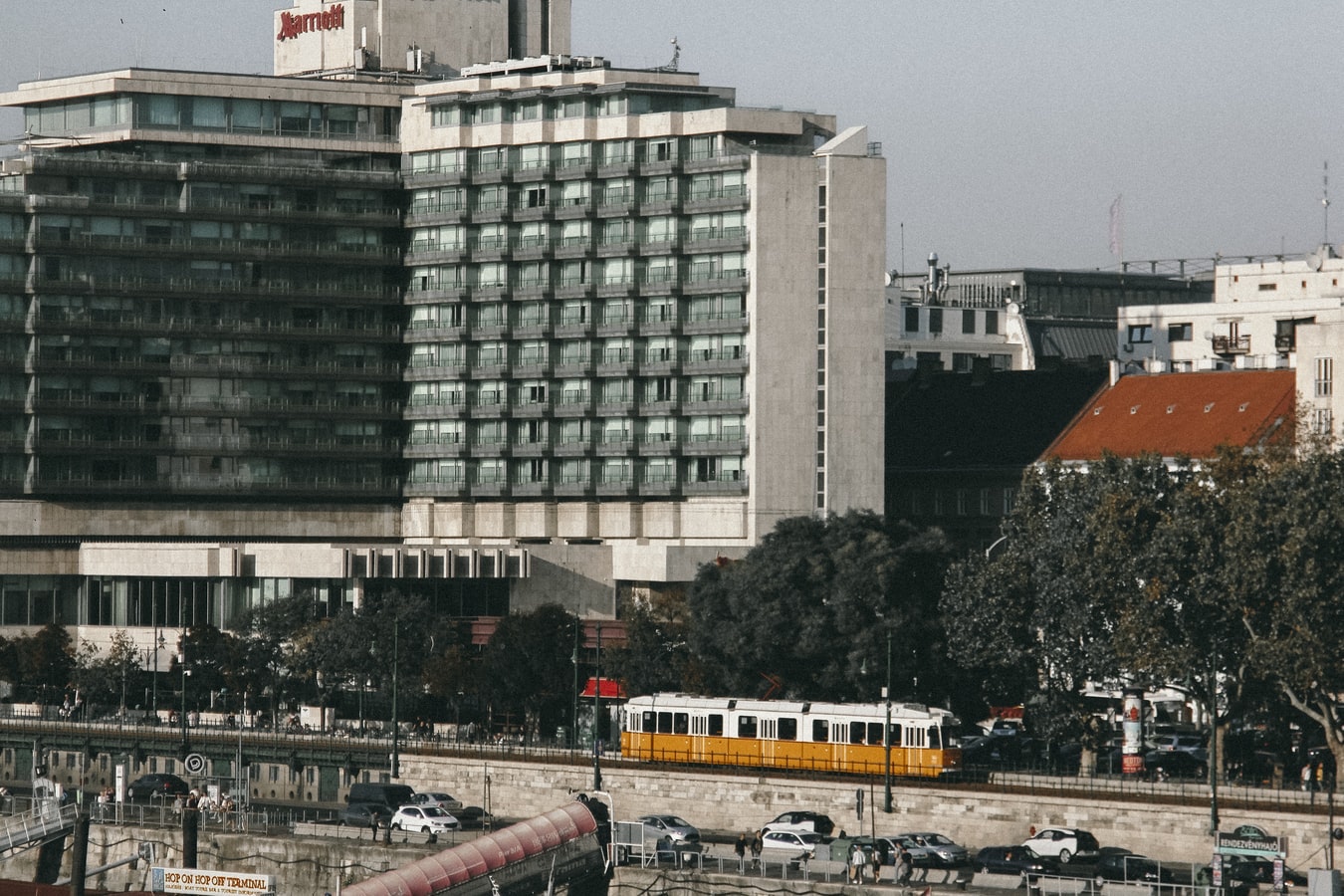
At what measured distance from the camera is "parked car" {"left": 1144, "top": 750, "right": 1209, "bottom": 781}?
12656 cm

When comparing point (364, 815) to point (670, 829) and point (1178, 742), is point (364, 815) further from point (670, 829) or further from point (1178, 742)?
point (1178, 742)

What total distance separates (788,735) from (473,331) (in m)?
73.9

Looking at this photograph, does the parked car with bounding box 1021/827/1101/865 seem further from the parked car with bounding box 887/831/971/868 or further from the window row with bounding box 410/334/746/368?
the window row with bounding box 410/334/746/368

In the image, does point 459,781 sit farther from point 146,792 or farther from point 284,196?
point 284,196

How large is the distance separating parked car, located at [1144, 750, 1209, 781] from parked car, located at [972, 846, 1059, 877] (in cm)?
1769

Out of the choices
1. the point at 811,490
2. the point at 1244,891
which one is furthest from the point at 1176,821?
the point at 811,490

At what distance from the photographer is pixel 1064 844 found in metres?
111

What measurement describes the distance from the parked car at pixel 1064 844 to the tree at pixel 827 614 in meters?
26.1

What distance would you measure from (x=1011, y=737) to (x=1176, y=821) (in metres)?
28.0

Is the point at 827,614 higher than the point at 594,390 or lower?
lower

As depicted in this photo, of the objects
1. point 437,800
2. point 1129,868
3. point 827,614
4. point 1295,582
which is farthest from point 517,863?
point 827,614

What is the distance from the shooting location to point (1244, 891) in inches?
3861

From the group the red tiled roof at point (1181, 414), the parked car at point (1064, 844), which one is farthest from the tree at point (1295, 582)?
the red tiled roof at point (1181, 414)

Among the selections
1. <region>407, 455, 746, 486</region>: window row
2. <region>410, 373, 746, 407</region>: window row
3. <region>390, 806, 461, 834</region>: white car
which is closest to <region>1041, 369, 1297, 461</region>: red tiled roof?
<region>407, 455, 746, 486</region>: window row
